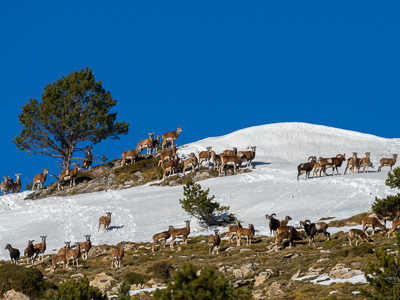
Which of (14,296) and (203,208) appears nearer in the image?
(14,296)

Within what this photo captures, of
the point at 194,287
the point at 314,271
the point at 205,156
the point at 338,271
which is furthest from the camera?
the point at 205,156

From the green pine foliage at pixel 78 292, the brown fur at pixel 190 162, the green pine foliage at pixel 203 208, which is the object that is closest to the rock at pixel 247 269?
the green pine foliage at pixel 78 292

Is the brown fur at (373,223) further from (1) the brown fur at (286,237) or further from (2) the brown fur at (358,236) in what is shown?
(1) the brown fur at (286,237)

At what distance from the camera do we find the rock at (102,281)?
61.8 feet

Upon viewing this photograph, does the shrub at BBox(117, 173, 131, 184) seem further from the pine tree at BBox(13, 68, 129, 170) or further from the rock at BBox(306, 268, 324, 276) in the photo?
the rock at BBox(306, 268, 324, 276)

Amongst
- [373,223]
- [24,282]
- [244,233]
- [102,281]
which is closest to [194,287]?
[102,281]

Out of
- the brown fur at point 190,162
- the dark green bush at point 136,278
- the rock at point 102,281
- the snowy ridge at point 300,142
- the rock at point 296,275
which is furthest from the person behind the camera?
the snowy ridge at point 300,142

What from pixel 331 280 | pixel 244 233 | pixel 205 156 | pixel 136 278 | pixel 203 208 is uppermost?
pixel 205 156

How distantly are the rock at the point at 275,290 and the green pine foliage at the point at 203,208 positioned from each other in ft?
51.7

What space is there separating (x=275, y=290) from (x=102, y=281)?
798 centimetres

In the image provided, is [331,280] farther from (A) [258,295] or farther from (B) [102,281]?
(B) [102,281]

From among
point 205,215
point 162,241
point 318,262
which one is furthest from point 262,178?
point 318,262

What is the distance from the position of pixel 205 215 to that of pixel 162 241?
4.31m

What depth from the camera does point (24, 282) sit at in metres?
19.2
